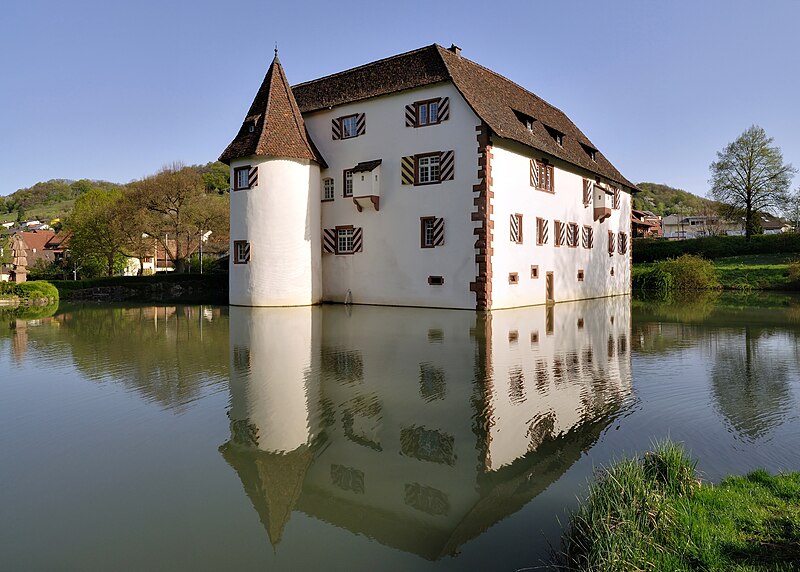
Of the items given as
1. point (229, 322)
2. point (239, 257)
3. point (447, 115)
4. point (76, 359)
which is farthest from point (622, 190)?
point (76, 359)

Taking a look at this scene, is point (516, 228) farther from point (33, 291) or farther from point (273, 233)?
point (33, 291)

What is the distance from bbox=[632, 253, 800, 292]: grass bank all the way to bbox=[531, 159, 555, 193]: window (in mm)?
13591

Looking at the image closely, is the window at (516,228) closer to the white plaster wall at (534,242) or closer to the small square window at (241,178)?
the white plaster wall at (534,242)

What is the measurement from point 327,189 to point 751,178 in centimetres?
3905

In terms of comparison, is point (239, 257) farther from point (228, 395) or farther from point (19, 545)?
point (19, 545)

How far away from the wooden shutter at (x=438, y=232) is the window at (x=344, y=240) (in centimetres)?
413

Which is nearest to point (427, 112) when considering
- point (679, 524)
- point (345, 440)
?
point (345, 440)

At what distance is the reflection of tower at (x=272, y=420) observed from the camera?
165 inches

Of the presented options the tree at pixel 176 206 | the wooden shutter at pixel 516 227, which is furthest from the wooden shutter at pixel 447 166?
the tree at pixel 176 206

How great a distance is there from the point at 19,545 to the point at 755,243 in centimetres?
4935

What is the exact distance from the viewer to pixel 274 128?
23.1 m

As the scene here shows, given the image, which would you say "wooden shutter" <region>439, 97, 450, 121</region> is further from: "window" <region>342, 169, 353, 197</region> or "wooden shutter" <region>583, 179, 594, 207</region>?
"wooden shutter" <region>583, 179, 594, 207</region>

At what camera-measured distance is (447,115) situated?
69.6 feet

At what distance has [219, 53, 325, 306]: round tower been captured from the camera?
2252 cm
